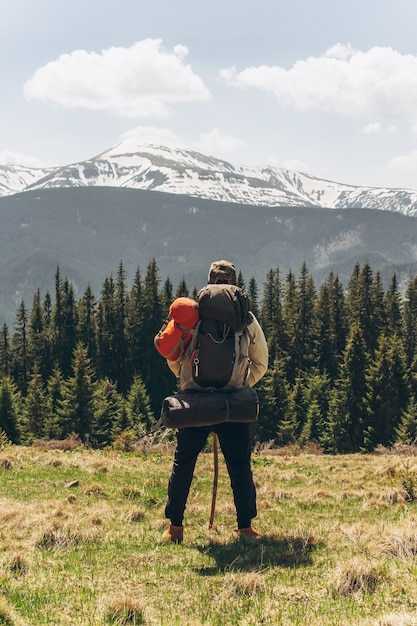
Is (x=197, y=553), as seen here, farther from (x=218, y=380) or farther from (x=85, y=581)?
(x=218, y=380)

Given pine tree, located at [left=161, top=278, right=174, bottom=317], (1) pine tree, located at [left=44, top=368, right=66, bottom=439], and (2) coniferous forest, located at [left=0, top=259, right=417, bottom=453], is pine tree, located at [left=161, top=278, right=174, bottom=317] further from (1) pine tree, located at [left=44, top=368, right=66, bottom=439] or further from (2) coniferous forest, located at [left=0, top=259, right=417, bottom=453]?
(1) pine tree, located at [left=44, top=368, right=66, bottom=439]

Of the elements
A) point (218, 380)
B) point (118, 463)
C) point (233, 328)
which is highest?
point (233, 328)

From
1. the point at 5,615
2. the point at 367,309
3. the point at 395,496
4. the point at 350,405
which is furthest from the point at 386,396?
the point at 5,615

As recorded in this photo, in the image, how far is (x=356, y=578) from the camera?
5664 mm

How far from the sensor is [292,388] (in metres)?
80.1

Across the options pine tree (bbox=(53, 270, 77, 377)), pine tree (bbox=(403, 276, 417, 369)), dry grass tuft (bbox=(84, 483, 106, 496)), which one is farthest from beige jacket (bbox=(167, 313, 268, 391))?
pine tree (bbox=(53, 270, 77, 377))

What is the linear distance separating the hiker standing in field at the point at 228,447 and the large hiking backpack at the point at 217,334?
0.50 ft

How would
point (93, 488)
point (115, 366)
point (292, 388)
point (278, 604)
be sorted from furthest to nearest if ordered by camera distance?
point (115, 366) < point (292, 388) < point (93, 488) < point (278, 604)

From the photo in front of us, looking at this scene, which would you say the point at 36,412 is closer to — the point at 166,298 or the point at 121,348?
the point at 121,348

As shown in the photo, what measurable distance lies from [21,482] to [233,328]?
7.93 m

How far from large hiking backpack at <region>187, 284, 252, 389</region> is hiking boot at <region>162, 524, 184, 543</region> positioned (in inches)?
80.6

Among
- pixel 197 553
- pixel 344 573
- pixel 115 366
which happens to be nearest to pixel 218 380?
pixel 197 553

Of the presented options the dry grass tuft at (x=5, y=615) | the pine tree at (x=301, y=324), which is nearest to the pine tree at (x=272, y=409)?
the pine tree at (x=301, y=324)

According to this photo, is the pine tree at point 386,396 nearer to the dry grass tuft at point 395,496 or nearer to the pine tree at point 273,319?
the pine tree at point 273,319
